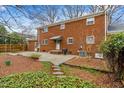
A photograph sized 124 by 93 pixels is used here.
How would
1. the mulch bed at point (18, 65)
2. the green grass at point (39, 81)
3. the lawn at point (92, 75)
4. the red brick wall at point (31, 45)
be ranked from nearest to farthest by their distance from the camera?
the green grass at point (39, 81) → the lawn at point (92, 75) → the mulch bed at point (18, 65) → the red brick wall at point (31, 45)

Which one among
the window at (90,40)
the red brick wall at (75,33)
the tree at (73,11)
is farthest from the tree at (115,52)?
the tree at (73,11)

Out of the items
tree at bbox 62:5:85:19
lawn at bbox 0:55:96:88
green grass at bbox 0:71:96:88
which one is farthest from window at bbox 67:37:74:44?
green grass at bbox 0:71:96:88

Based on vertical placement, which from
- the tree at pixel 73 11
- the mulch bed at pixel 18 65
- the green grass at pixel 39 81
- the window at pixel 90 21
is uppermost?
→ the tree at pixel 73 11

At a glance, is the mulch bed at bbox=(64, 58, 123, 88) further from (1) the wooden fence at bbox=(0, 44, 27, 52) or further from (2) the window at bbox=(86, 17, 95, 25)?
(1) the wooden fence at bbox=(0, 44, 27, 52)

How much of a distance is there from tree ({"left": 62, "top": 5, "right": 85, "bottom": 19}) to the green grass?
72.7 inches

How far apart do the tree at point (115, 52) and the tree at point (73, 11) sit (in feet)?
4.26

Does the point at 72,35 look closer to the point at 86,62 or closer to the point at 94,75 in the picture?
the point at 86,62

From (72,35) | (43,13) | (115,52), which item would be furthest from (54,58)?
(115,52)

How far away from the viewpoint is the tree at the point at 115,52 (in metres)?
4.20

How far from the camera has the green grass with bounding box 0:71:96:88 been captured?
4.14 m

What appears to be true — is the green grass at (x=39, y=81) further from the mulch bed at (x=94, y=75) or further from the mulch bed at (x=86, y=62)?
the mulch bed at (x=86, y=62)
